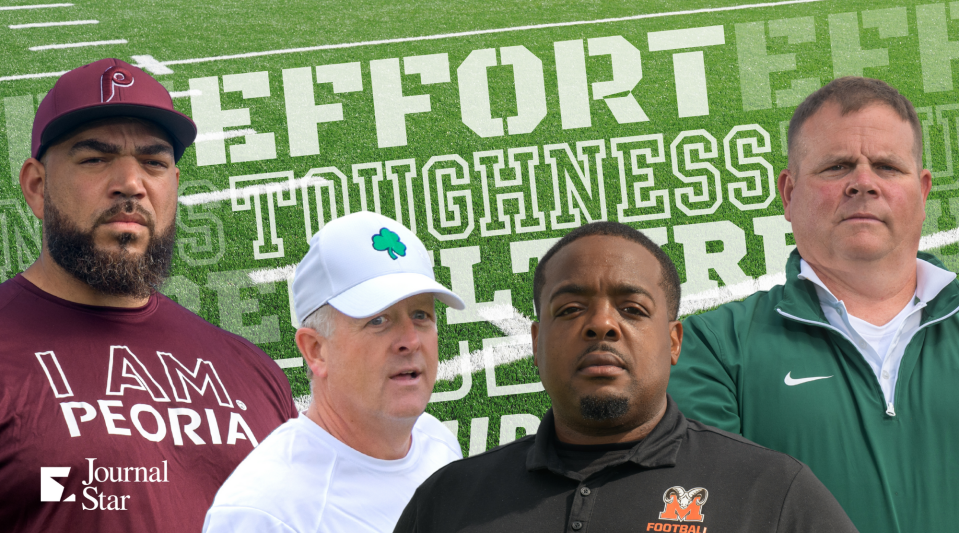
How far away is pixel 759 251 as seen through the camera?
6691 millimetres

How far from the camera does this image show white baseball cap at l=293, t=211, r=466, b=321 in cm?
195

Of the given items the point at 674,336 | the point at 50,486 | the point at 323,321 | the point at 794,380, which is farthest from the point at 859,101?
the point at 50,486

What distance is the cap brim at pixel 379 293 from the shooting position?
1917 millimetres

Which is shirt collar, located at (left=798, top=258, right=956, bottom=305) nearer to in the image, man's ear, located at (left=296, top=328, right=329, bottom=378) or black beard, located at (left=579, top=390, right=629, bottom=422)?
black beard, located at (left=579, top=390, right=629, bottom=422)

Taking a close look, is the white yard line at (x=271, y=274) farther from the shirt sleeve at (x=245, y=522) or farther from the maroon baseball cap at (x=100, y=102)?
the shirt sleeve at (x=245, y=522)

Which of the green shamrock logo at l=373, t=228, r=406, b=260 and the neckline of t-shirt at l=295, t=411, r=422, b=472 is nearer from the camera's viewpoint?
the neckline of t-shirt at l=295, t=411, r=422, b=472

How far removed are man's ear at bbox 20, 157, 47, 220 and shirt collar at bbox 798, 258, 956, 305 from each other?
2.15 m

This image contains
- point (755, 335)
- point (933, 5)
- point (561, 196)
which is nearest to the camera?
point (755, 335)

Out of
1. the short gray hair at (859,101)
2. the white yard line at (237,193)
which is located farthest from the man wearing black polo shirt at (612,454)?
the white yard line at (237,193)

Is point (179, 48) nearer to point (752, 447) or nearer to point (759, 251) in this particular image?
point (759, 251)

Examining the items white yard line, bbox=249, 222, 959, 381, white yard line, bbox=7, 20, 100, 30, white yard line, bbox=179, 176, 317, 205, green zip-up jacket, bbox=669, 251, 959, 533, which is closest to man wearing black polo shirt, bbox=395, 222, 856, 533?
green zip-up jacket, bbox=669, 251, 959, 533

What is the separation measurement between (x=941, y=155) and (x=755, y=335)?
6.28 meters

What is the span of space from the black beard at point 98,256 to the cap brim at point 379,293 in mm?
786

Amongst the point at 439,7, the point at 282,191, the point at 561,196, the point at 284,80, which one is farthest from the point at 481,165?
the point at 439,7
